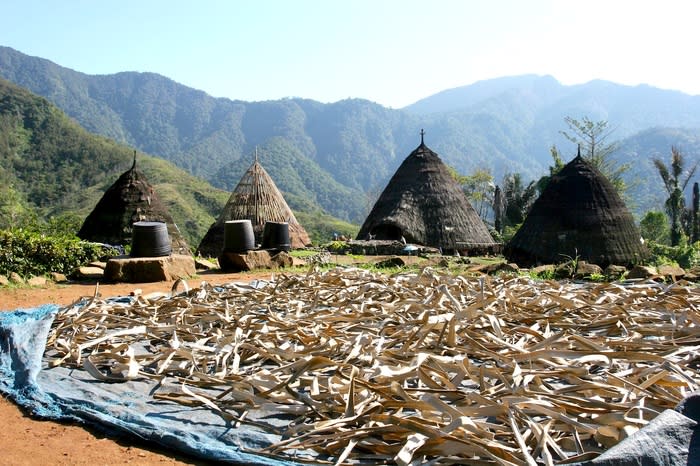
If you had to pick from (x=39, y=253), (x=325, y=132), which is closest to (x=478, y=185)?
(x=39, y=253)

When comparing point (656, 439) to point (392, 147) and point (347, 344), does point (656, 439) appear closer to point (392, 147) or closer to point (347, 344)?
point (347, 344)

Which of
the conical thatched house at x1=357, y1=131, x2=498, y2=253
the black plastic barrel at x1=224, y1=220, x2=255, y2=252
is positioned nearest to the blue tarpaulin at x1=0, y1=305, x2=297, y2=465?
the black plastic barrel at x1=224, y1=220, x2=255, y2=252

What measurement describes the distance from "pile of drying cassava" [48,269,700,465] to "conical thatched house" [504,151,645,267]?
6.43 metres

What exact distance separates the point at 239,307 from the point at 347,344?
4.20 feet

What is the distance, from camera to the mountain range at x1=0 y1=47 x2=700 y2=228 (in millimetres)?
61219

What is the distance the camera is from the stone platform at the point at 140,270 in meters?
6.93

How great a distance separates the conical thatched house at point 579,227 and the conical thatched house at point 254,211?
566 centimetres

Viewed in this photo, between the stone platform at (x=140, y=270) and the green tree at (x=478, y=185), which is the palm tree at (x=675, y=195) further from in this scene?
the stone platform at (x=140, y=270)

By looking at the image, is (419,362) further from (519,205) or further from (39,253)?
(519,205)

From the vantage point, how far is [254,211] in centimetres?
1396

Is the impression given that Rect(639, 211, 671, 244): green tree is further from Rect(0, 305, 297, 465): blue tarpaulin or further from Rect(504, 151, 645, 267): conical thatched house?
Rect(0, 305, 297, 465): blue tarpaulin

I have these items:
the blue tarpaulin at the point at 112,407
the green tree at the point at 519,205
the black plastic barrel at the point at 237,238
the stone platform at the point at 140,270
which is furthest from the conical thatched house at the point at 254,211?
the green tree at the point at 519,205

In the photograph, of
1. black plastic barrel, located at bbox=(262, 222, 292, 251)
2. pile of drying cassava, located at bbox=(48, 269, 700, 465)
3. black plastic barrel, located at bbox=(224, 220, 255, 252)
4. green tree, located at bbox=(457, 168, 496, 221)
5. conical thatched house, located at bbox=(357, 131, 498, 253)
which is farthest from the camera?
green tree, located at bbox=(457, 168, 496, 221)

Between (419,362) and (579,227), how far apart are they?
359 inches
